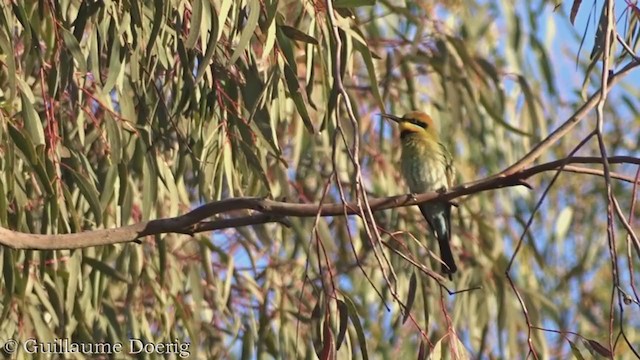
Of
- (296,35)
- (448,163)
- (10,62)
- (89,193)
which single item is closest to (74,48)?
(10,62)

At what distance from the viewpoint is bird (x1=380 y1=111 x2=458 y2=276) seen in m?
3.28

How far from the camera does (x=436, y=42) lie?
3.71 m

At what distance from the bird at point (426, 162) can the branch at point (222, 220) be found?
1271 mm

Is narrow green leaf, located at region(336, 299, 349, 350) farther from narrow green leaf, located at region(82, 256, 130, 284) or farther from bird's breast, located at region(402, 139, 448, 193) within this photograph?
bird's breast, located at region(402, 139, 448, 193)

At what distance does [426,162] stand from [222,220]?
1456 millimetres

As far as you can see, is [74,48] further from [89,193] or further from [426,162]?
[426,162]

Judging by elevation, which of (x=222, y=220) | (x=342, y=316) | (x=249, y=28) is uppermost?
(x=249, y=28)

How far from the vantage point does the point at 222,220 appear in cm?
198

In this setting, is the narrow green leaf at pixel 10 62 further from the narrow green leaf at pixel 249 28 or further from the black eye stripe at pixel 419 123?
the black eye stripe at pixel 419 123

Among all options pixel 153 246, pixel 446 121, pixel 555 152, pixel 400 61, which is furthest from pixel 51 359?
pixel 555 152

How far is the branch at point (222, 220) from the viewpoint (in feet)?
6.24

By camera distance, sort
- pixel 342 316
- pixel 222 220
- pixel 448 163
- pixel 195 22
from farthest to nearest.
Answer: pixel 448 163
pixel 195 22
pixel 222 220
pixel 342 316

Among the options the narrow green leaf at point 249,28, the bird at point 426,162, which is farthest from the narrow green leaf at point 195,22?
the bird at point 426,162

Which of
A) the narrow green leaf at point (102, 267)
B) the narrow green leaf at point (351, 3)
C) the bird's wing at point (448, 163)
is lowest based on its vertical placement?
the narrow green leaf at point (102, 267)
